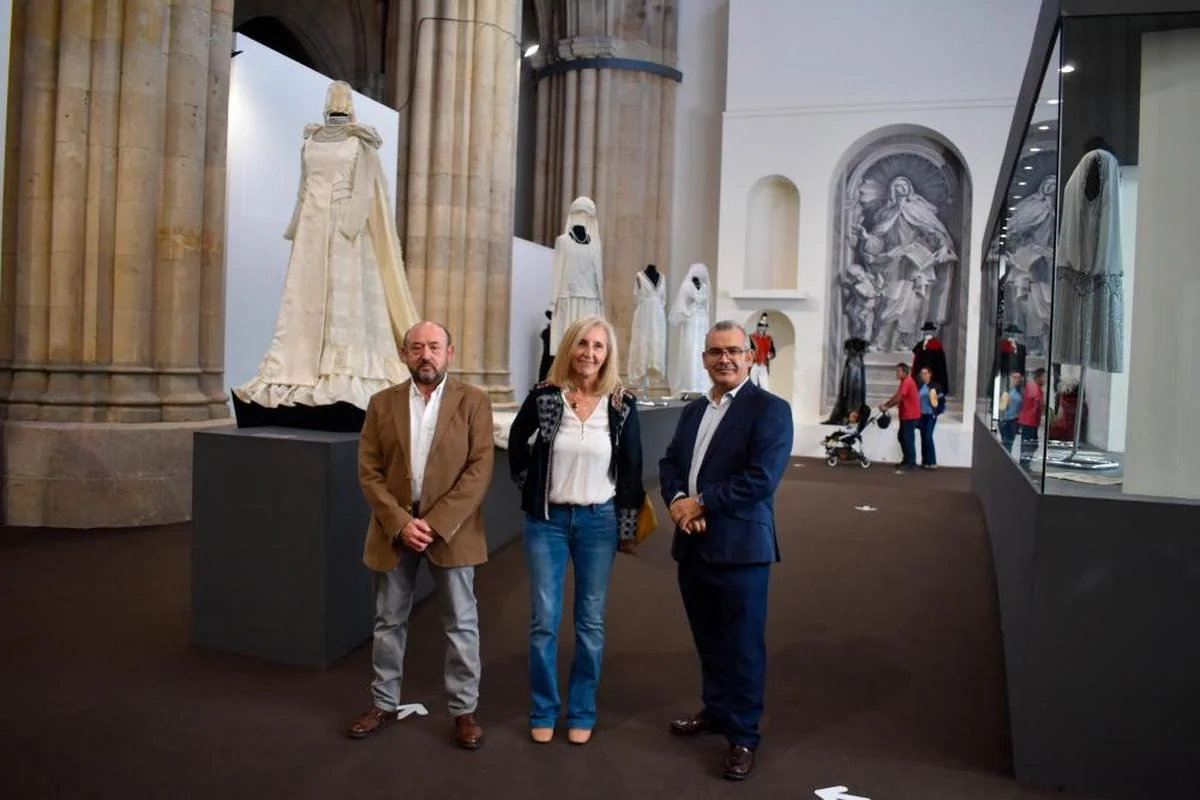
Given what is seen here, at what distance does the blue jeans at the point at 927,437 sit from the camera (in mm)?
15258

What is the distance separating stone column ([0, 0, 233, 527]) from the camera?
7.55 meters

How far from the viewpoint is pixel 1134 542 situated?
3426 mm

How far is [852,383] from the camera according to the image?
16.2 metres

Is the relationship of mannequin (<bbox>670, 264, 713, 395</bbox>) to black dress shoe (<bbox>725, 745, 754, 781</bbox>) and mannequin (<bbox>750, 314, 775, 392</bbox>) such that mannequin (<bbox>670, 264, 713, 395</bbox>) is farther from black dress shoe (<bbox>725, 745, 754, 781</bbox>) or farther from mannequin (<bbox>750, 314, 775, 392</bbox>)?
black dress shoe (<bbox>725, 745, 754, 781</bbox>)

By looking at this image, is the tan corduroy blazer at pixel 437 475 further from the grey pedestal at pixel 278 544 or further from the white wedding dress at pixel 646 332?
the white wedding dress at pixel 646 332

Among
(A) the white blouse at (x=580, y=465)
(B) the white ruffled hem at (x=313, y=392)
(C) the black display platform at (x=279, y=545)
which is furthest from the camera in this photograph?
(B) the white ruffled hem at (x=313, y=392)

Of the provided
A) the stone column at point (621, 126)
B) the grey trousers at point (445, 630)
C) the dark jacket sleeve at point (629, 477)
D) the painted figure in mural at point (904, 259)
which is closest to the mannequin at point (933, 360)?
the painted figure in mural at point (904, 259)

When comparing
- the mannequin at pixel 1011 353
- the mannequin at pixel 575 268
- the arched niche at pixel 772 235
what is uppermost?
the arched niche at pixel 772 235

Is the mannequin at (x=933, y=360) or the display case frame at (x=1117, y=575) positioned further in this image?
the mannequin at (x=933, y=360)

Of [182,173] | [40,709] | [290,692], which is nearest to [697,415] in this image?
[290,692]

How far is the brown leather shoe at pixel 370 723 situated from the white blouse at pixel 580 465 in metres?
1.09

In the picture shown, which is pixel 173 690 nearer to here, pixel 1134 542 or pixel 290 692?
pixel 290 692

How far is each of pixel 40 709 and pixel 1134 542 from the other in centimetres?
408

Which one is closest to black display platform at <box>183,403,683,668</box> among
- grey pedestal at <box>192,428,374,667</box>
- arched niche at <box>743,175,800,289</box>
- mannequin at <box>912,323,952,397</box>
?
grey pedestal at <box>192,428,374,667</box>
